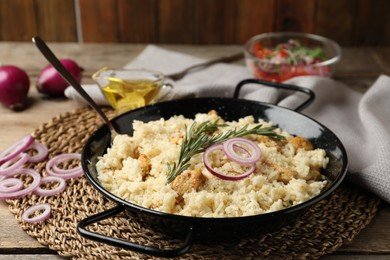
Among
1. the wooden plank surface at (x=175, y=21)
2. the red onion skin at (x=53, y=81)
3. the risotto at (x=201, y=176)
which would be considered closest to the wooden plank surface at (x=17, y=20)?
the wooden plank surface at (x=175, y=21)

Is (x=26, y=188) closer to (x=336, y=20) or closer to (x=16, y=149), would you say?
(x=16, y=149)

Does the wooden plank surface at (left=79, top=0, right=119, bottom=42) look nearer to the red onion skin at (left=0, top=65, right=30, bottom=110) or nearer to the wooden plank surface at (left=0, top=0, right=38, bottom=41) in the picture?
the wooden plank surface at (left=0, top=0, right=38, bottom=41)

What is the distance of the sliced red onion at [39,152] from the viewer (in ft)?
7.35

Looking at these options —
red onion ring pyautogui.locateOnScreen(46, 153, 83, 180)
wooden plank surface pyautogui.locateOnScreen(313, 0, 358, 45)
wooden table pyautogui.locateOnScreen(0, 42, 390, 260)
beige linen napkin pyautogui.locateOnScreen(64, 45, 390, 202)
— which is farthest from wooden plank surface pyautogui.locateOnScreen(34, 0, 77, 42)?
red onion ring pyautogui.locateOnScreen(46, 153, 83, 180)

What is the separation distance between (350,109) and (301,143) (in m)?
0.73

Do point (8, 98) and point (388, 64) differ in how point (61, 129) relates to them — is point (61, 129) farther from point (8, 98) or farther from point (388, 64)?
point (388, 64)

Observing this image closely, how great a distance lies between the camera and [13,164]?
2213mm

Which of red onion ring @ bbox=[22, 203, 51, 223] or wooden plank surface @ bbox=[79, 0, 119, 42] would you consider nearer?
red onion ring @ bbox=[22, 203, 51, 223]

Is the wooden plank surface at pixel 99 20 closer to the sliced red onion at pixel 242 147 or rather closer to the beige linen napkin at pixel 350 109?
the beige linen napkin at pixel 350 109

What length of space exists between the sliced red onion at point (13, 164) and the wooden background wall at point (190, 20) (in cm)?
184

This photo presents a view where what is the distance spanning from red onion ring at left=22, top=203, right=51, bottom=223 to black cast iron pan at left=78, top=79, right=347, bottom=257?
0.22 metres

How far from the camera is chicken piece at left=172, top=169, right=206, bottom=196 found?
5.57 ft

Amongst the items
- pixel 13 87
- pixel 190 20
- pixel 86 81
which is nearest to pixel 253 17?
pixel 190 20

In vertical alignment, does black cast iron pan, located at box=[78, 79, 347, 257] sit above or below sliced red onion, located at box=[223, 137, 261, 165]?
below
